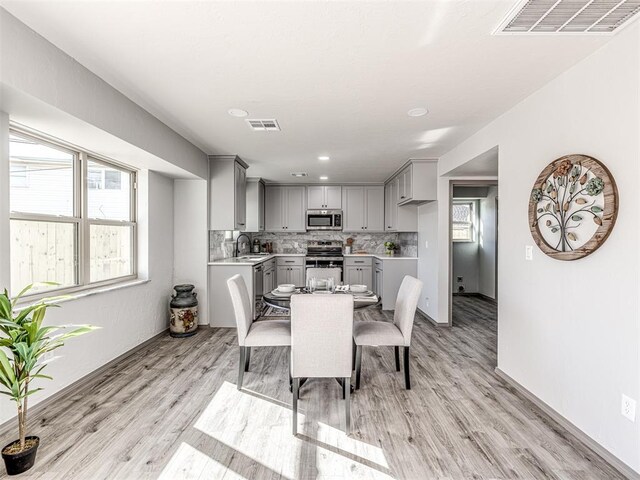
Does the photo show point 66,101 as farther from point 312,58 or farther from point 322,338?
point 322,338

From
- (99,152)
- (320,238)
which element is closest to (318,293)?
(99,152)

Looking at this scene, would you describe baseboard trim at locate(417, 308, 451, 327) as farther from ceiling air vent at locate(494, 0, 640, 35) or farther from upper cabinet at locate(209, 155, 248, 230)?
ceiling air vent at locate(494, 0, 640, 35)

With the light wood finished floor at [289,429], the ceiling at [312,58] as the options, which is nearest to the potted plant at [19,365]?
the light wood finished floor at [289,429]

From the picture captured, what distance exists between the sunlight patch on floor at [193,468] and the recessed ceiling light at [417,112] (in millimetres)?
2961

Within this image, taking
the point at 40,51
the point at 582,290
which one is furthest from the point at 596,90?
the point at 40,51

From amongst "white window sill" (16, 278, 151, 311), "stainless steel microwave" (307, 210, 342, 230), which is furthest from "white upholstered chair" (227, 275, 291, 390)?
"stainless steel microwave" (307, 210, 342, 230)

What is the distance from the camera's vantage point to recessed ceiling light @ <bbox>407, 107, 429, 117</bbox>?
113 inches

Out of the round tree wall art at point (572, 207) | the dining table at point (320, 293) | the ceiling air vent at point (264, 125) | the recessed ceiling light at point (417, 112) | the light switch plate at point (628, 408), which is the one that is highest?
the ceiling air vent at point (264, 125)

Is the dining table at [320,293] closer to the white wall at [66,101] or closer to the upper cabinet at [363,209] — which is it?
the white wall at [66,101]

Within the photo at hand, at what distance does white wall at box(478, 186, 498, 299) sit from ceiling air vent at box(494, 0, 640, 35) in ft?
16.6

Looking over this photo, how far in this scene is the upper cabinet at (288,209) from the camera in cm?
679

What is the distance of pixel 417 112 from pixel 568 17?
4.34 ft

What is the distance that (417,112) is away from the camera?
2.94 m

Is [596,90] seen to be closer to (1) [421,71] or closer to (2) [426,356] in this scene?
(1) [421,71]
